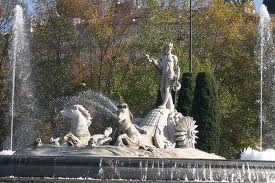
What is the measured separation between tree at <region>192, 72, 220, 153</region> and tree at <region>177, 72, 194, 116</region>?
0.52 metres

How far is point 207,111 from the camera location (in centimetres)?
4100

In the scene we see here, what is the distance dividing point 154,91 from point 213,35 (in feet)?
24.9

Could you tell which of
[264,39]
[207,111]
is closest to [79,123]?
[207,111]

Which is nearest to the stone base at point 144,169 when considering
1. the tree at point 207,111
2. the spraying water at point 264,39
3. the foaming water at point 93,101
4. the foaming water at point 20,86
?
the foaming water at point 93,101

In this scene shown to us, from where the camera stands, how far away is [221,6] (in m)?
50.9

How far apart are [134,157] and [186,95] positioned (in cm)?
2218

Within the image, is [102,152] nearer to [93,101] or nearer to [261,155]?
[261,155]

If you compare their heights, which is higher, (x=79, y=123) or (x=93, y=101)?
(x=93, y=101)

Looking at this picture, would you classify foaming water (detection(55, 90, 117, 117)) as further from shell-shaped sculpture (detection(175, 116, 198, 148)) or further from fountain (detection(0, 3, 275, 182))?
shell-shaped sculpture (detection(175, 116, 198, 148))

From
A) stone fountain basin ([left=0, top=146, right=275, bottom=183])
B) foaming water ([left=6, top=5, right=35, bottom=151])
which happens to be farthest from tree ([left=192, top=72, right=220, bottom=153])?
stone fountain basin ([left=0, top=146, right=275, bottom=183])

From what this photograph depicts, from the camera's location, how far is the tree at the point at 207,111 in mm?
40344

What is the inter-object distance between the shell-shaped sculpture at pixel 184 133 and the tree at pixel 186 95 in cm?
1373

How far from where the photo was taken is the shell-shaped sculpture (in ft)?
90.6

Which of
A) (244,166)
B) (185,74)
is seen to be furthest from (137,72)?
(244,166)
